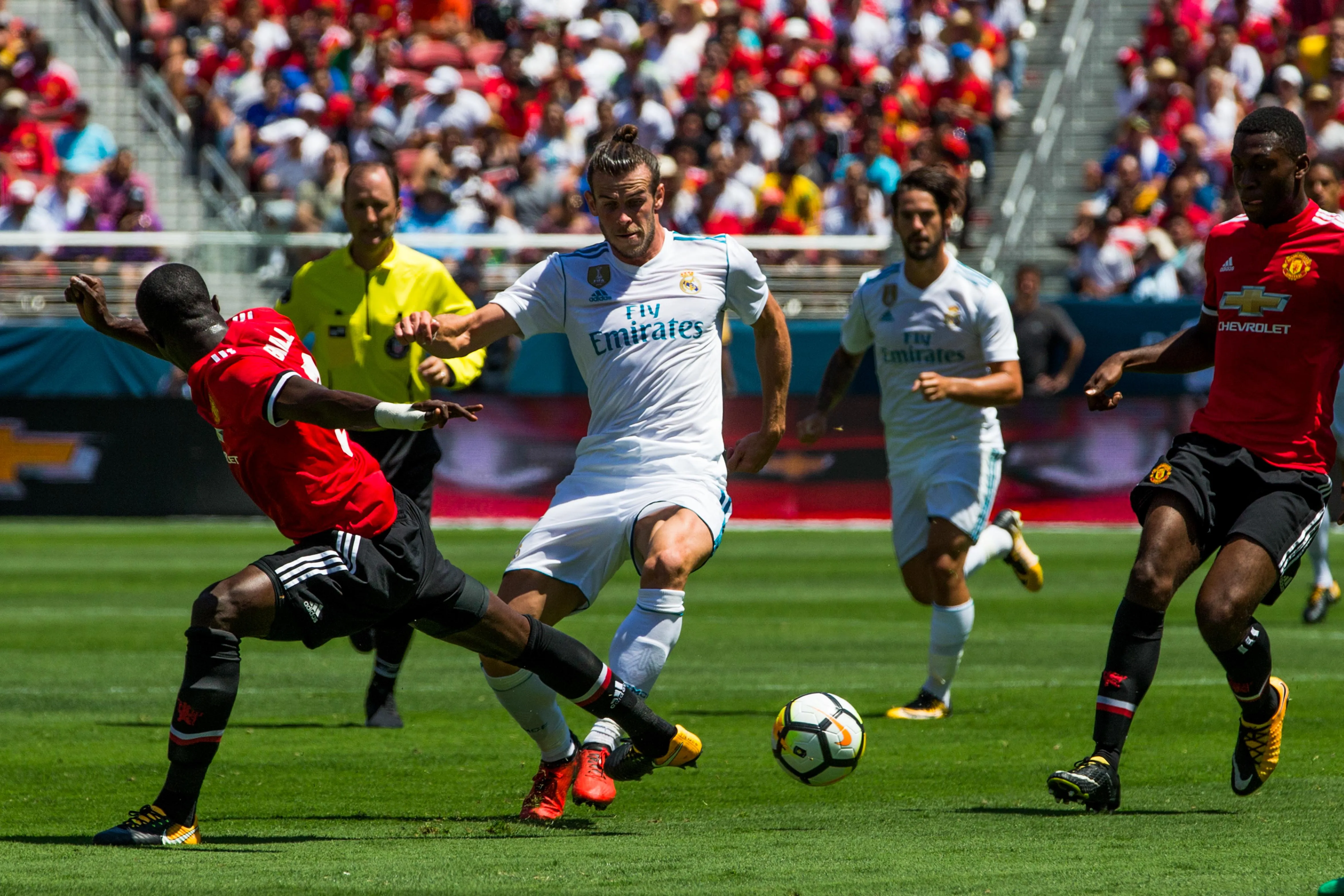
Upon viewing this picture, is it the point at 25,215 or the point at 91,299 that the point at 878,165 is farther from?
the point at 91,299

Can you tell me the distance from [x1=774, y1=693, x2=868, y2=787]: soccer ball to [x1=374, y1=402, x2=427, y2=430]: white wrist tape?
6.63ft

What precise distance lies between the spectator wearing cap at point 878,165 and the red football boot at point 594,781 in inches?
641

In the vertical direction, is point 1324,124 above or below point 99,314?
below

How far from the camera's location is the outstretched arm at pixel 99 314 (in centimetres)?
664

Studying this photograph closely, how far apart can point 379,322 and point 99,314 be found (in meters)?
2.29

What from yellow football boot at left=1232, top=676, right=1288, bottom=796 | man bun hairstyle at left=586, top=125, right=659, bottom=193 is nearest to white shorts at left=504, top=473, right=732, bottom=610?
man bun hairstyle at left=586, top=125, right=659, bottom=193

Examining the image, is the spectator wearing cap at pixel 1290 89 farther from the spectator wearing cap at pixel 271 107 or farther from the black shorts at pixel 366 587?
the black shorts at pixel 366 587

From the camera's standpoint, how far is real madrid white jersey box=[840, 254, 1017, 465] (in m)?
9.24

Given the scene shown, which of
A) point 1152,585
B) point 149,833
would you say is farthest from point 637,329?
point 149,833

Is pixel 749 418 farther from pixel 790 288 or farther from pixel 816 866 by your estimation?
pixel 816 866

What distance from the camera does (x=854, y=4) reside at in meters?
25.1

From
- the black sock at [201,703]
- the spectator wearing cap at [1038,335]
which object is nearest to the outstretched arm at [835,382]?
the black sock at [201,703]

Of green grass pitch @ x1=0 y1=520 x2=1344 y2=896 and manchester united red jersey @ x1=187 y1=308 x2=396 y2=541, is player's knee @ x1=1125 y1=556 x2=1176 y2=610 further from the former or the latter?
manchester united red jersey @ x1=187 y1=308 x2=396 y2=541

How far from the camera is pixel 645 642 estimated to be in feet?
21.6
